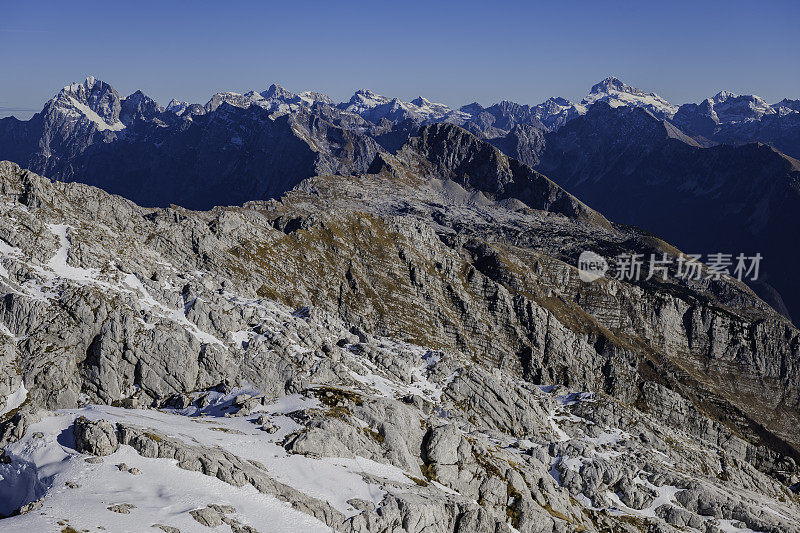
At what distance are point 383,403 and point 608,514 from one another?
55.1 meters

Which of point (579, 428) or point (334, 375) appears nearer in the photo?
point (334, 375)

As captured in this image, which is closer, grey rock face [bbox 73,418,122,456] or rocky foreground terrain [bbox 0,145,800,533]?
rocky foreground terrain [bbox 0,145,800,533]

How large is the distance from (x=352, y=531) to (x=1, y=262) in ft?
304

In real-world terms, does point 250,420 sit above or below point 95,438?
below

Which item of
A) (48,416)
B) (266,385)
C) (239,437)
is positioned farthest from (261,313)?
(48,416)

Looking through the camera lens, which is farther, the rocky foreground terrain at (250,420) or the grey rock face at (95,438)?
the grey rock face at (95,438)

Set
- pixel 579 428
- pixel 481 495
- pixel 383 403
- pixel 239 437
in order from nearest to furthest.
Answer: pixel 239 437 < pixel 481 495 < pixel 383 403 < pixel 579 428

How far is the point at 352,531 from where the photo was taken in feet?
220

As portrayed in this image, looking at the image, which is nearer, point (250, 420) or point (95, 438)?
point (95, 438)

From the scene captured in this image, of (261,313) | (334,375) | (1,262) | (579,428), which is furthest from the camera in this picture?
(579,428)

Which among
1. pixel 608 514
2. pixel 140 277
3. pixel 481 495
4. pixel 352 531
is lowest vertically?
pixel 608 514

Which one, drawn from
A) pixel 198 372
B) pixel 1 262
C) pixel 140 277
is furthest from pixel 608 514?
pixel 1 262

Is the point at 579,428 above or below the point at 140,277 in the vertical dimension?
below

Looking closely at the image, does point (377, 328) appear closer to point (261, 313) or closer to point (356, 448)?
point (261, 313)
